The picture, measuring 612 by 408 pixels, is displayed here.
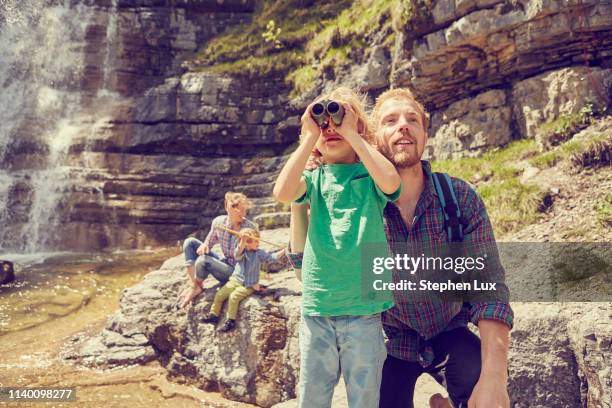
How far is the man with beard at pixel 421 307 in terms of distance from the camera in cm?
243

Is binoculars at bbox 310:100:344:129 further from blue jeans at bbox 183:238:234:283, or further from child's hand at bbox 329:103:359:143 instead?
blue jeans at bbox 183:238:234:283

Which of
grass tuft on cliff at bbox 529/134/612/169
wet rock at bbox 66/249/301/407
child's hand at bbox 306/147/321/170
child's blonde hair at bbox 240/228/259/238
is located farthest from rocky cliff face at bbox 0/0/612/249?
child's hand at bbox 306/147/321/170

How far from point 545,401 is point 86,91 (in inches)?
850

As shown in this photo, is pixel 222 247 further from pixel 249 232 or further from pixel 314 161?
pixel 314 161

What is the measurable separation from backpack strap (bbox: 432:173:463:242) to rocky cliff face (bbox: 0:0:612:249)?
9313 millimetres

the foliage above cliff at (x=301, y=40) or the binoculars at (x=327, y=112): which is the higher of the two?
the foliage above cliff at (x=301, y=40)

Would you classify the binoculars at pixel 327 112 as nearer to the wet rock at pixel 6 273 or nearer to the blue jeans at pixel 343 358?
the blue jeans at pixel 343 358

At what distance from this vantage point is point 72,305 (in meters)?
11.0

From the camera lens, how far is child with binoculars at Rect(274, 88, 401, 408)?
2.39m

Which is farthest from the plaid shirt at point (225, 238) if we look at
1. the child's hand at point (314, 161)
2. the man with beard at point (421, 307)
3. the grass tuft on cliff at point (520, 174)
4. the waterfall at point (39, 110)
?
the waterfall at point (39, 110)

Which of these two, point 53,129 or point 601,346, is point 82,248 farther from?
point 601,346

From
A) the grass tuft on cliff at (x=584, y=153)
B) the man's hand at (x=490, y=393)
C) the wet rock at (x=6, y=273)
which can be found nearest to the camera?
the man's hand at (x=490, y=393)

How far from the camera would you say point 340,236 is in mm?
2539

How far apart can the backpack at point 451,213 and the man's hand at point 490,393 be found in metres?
0.74
